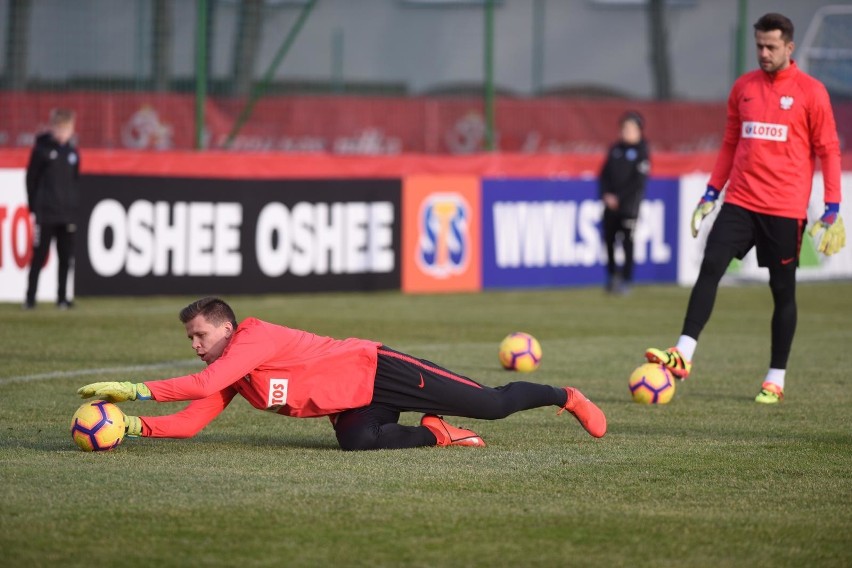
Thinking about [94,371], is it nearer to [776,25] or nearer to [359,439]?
[359,439]

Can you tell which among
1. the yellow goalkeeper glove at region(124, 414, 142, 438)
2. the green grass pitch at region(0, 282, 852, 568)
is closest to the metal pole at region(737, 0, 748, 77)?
the green grass pitch at region(0, 282, 852, 568)

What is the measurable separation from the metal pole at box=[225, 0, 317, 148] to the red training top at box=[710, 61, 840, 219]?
32.7 feet

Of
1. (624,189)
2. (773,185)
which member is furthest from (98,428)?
(624,189)

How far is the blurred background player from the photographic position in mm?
9625

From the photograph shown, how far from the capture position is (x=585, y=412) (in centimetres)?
800

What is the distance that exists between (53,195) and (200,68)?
11.8 feet

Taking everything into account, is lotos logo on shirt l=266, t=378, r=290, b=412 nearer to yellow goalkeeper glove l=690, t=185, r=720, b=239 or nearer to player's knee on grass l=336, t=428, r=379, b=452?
player's knee on grass l=336, t=428, r=379, b=452

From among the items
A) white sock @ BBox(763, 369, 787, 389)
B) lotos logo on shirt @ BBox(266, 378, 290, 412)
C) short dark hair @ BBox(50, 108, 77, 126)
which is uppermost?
short dark hair @ BBox(50, 108, 77, 126)

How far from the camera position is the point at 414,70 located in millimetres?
20859

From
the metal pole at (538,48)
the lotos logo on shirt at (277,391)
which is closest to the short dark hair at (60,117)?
the lotos logo on shirt at (277,391)

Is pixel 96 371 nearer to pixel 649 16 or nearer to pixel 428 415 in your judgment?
pixel 428 415

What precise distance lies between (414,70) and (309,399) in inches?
550

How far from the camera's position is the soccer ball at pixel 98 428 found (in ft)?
24.0

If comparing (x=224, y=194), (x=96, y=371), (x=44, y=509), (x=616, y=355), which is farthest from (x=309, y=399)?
(x=224, y=194)
